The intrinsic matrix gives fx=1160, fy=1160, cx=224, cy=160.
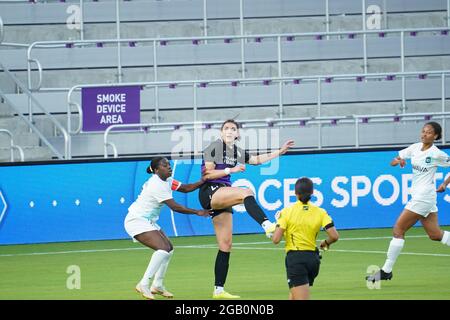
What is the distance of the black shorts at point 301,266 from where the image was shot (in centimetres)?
1176

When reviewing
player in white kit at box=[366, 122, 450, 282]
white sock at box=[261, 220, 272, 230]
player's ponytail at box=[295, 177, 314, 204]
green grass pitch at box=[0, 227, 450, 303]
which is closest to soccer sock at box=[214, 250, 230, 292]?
green grass pitch at box=[0, 227, 450, 303]

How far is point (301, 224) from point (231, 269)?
6514 millimetres

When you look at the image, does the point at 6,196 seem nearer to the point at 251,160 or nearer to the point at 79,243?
the point at 79,243

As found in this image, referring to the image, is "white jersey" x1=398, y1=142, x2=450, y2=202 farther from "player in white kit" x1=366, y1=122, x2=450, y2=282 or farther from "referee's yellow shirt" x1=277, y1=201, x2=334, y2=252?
"referee's yellow shirt" x1=277, y1=201, x2=334, y2=252

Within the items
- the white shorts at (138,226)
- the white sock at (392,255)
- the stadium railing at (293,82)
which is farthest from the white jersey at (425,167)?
the stadium railing at (293,82)

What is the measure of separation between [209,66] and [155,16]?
220 cm

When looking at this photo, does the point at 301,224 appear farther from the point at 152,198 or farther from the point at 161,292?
the point at 152,198

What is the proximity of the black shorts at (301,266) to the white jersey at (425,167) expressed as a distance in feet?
15.9

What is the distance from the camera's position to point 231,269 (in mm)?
18234

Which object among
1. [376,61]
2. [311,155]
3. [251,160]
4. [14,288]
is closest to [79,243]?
[311,155]

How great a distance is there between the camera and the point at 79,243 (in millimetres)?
22969

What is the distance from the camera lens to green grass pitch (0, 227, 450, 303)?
599 inches
